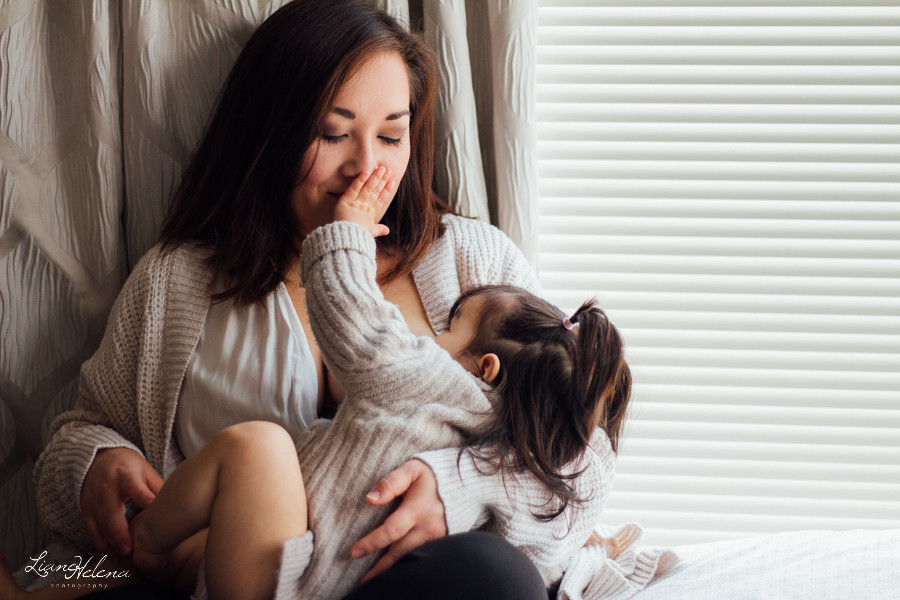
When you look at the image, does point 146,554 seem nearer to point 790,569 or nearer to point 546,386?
point 546,386

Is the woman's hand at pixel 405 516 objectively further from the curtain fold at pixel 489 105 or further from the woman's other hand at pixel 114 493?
the curtain fold at pixel 489 105

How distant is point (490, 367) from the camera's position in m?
1.07

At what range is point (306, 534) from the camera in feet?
2.91

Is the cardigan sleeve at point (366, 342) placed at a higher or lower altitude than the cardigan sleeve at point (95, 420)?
higher

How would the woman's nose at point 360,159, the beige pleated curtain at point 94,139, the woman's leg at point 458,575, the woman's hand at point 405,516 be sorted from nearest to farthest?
the woman's leg at point 458,575
the woman's hand at point 405,516
the woman's nose at point 360,159
the beige pleated curtain at point 94,139

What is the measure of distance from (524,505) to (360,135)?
2.12 feet

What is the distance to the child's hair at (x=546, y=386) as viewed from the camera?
1023mm

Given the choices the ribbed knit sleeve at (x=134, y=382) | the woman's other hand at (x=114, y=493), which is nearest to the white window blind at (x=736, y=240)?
the ribbed knit sleeve at (x=134, y=382)

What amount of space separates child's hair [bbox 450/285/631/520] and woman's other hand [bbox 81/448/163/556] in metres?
0.52

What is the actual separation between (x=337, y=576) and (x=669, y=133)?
3.56 feet

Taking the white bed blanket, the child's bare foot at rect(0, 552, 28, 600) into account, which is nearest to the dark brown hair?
the child's bare foot at rect(0, 552, 28, 600)
